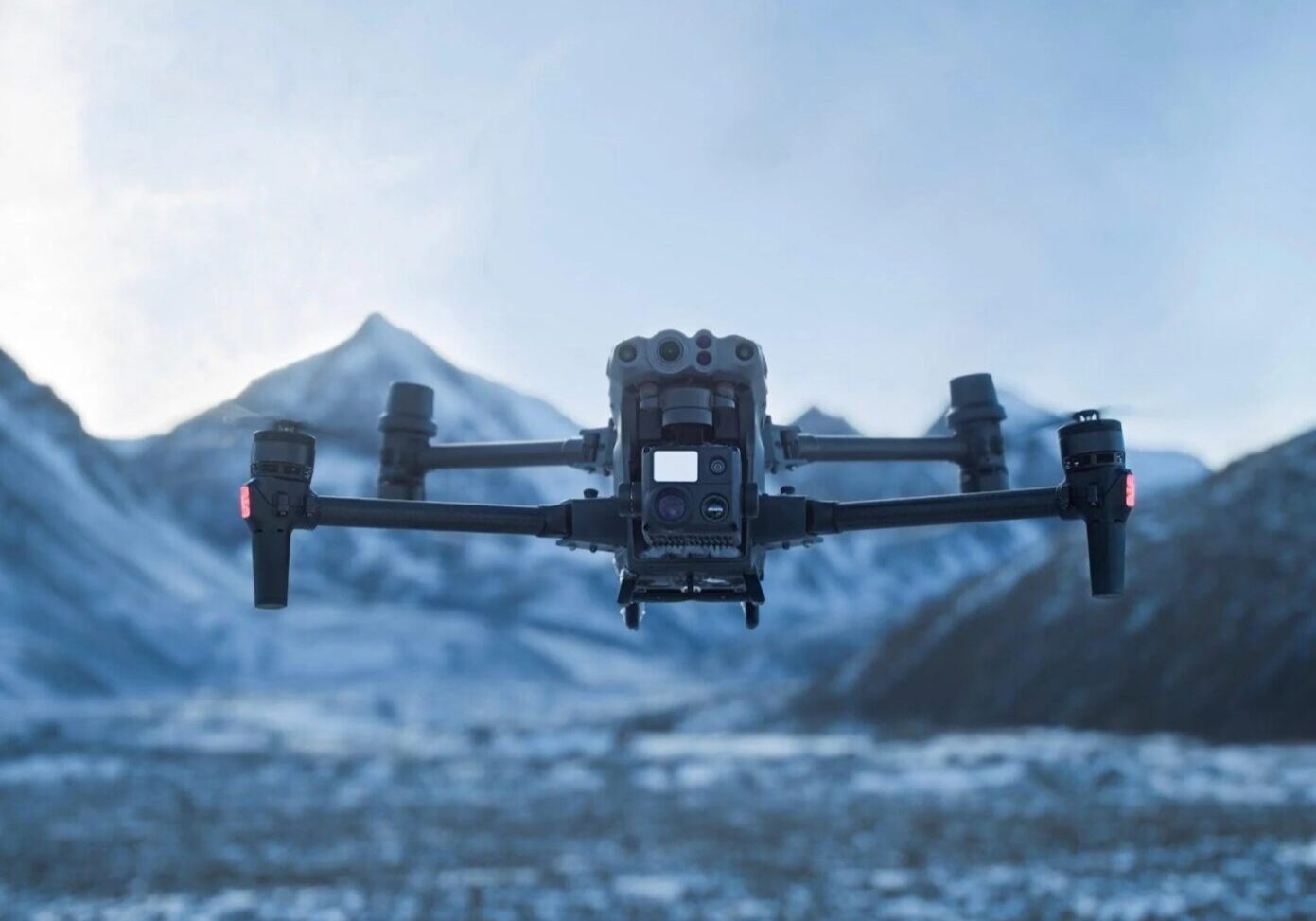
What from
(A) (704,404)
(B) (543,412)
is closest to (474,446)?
(B) (543,412)

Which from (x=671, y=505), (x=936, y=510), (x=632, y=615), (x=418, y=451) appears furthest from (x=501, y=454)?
(x=936, y=510)

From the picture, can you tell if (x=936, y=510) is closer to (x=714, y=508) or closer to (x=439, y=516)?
(x=714, y=508)

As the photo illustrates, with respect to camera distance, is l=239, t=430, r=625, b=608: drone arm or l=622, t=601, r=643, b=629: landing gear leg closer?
l=239, t=430, r=625, b=608: drone arm

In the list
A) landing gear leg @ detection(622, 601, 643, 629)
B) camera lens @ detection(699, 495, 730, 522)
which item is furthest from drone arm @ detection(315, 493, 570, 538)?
camera lens @ detection(699, 495, 730, 522)

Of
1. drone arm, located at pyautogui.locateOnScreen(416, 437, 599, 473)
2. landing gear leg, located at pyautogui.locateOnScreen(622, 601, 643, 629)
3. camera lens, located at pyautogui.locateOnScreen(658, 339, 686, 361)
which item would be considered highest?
camera lens, located at pyautogui.locateOnScreen(658, 339, 686, 361)

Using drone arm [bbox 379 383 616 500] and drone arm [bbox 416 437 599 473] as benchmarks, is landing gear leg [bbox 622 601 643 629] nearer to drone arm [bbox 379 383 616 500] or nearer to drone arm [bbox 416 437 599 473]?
drone arm [bbox 416 437 599 473]
